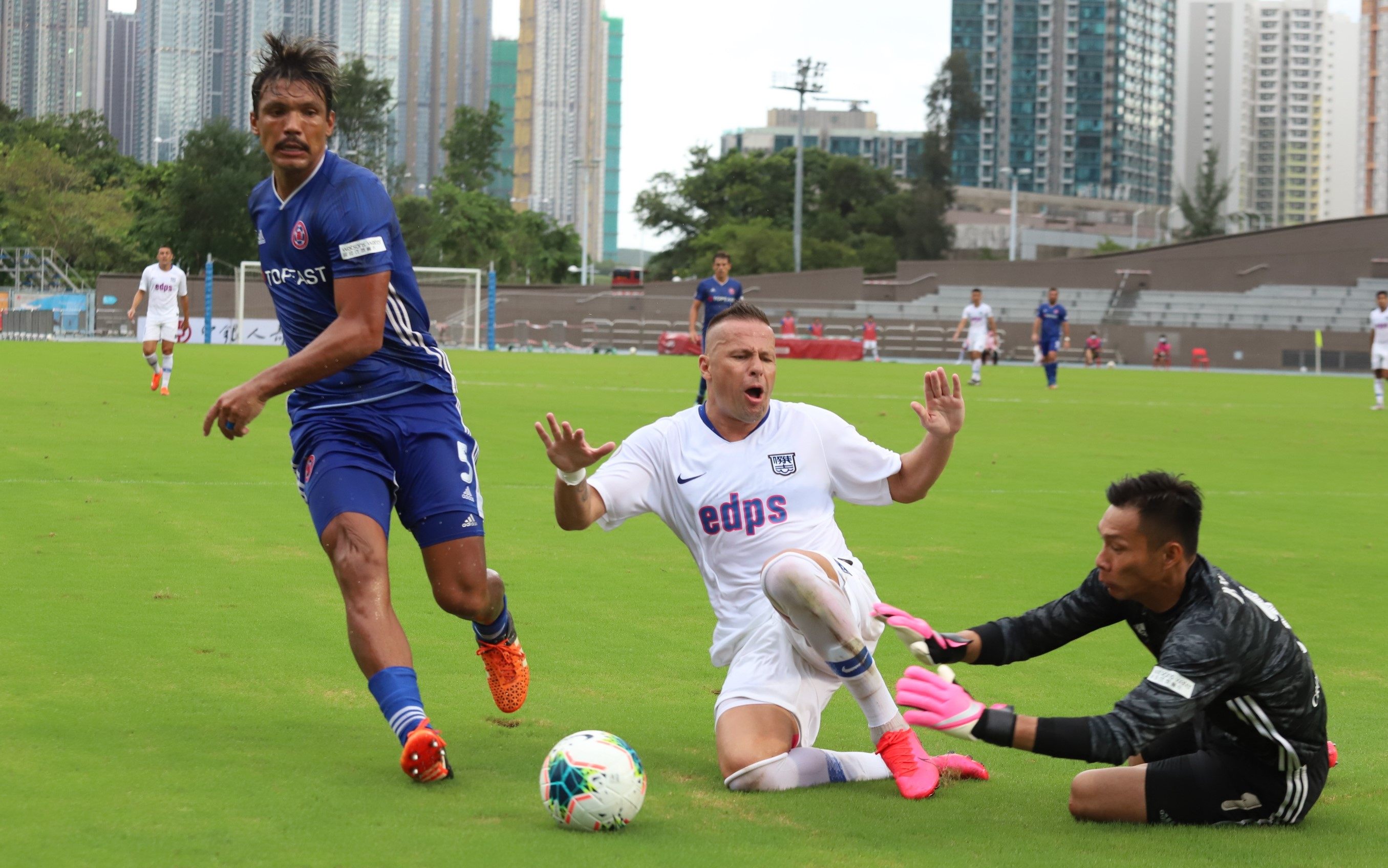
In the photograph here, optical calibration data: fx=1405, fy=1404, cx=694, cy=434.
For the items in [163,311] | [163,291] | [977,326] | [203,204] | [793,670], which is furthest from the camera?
[203,204]

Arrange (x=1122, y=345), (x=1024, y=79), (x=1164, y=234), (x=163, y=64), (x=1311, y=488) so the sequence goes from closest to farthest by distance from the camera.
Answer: (x=1311, y=488) < (x=1122, y=345) < (x=163, y=64) < (x=1164, y=234) < (x=1024, y=79)

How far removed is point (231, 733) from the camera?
16.1 feet

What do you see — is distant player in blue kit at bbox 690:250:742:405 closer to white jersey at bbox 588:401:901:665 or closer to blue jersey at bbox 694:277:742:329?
blue jersey at bbox 694:277:742:329

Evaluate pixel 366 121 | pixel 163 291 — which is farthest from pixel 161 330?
pixel 366 121

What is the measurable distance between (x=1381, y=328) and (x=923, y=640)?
1022 inches

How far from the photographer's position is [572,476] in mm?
4797

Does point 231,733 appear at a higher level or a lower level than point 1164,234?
lower

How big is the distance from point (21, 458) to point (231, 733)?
9041mm

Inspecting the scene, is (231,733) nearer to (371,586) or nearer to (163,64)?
(371,586)

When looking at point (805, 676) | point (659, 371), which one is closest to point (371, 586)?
point (805, 676)

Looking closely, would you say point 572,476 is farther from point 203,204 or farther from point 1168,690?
point 203,204

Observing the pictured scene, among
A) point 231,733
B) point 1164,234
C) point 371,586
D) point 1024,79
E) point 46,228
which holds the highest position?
point 1024,79

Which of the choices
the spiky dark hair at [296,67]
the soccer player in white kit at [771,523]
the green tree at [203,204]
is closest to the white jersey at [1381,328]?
the soccer player in white kit at [771,523]

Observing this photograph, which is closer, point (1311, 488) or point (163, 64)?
point (1311, 488)
